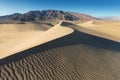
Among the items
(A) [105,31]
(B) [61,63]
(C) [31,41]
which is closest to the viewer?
(B) [61,63]

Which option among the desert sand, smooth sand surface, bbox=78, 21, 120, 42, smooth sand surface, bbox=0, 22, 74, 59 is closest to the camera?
the desert sand

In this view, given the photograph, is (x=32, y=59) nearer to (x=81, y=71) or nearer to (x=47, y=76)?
(x=47, y=76)

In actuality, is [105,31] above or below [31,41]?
below

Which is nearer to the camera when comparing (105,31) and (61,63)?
(61,63)

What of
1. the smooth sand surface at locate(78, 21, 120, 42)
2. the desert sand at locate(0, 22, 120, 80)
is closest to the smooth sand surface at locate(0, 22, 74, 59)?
the desert sand at locate(0, 22, 120, 80)

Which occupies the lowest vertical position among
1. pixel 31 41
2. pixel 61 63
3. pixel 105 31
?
pixel 105 31

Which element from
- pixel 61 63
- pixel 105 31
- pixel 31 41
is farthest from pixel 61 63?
pixel 105 31

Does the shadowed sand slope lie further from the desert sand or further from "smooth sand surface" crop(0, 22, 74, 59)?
"smooth sand surface" crop(0, 22, 74, 59)

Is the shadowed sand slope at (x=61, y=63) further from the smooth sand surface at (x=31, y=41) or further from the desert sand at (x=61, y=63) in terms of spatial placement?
the smooth sand surface at (x=31, y=41)

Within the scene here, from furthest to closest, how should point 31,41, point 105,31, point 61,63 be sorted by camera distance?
point 105,31, point 31,41, point 61,63

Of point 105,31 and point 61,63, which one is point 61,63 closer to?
point 61,63
